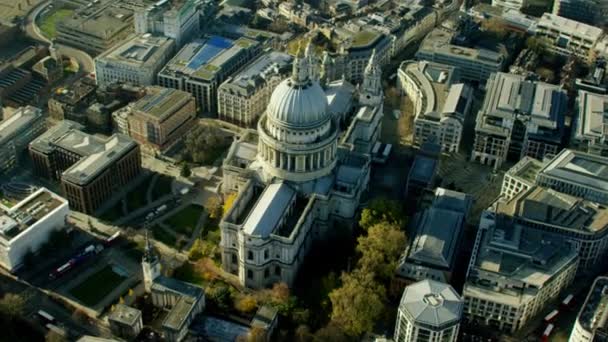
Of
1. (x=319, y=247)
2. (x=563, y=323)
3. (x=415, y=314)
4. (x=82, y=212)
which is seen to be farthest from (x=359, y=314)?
(x=82, y=212)

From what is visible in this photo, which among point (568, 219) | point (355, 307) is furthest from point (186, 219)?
point (568, 219)

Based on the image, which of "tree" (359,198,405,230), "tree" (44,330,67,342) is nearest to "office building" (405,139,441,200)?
"tree" (359,198,405,230)

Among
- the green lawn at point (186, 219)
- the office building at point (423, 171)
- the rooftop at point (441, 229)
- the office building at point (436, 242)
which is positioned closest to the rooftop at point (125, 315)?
the green lawn at point (186, 219)

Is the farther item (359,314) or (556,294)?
(556,294)

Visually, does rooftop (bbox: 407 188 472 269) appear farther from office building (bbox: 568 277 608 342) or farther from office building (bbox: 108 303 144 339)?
office building (bbox: 108 303 144 339)

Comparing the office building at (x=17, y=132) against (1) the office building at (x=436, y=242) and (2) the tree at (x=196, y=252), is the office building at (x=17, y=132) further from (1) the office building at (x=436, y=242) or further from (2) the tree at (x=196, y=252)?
(1) the office building at (x=436, y=242)

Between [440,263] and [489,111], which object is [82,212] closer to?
[440,263]
